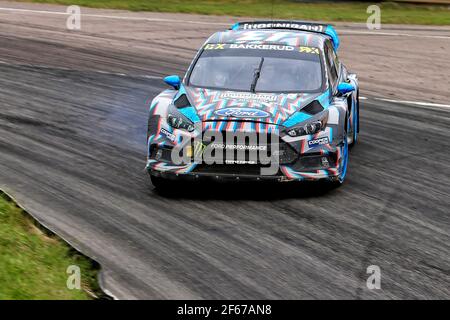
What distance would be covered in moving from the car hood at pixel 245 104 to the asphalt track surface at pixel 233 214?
78cm

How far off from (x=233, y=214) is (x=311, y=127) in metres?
1.28

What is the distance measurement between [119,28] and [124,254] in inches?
693

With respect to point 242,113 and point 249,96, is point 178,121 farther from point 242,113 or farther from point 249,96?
point 249,96

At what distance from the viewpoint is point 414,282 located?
6.99m

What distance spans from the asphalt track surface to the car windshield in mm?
1137

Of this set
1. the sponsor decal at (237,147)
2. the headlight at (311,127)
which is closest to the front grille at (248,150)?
the sponsor decal at (237,147)

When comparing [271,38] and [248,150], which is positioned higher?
[271,38]

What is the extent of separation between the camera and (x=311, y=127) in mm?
9258

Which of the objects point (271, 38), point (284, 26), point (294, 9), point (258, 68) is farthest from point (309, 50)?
point (294, 9)

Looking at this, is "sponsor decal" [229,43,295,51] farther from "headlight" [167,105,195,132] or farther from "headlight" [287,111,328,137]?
"headlight" [167,105,195,132]

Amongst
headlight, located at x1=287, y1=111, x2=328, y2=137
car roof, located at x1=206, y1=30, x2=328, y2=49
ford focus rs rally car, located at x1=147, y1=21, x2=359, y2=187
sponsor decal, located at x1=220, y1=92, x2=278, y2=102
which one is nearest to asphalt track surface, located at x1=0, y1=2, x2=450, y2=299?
ford focus rs rally car, located at x1=147, y1=21, x2=359, y2=187

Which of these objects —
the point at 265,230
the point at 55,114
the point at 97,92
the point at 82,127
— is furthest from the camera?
the point at 97,92

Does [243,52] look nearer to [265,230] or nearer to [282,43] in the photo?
[282,43]
